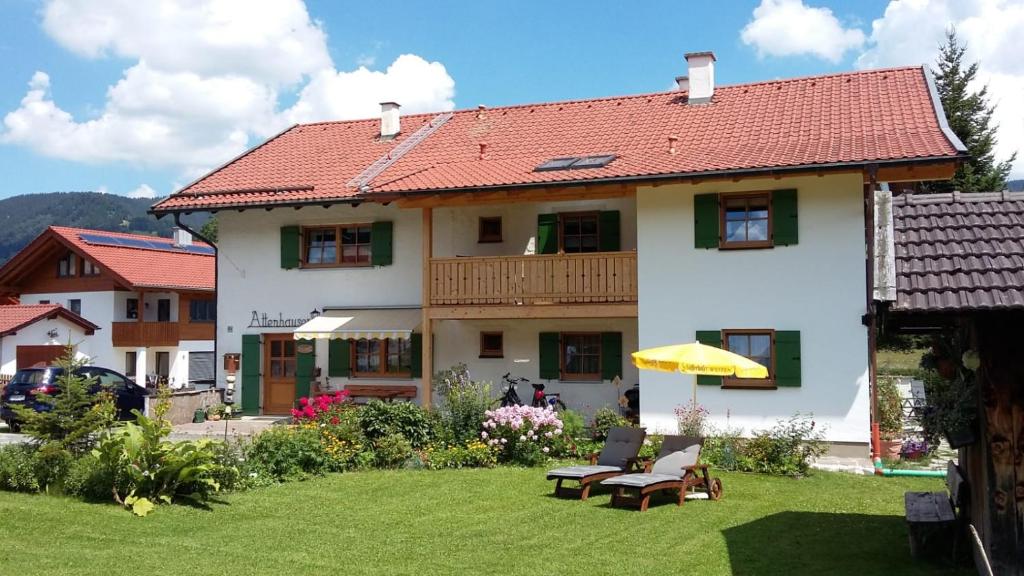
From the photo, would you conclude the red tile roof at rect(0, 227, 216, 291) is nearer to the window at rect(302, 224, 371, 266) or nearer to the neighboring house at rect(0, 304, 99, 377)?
the neighboring house at rect(0, 304, 99, 377)

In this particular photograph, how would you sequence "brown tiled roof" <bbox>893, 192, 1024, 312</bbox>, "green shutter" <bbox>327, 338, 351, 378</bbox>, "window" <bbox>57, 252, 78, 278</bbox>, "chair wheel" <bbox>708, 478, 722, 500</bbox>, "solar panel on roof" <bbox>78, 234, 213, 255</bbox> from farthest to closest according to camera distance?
"window" <bbox>57, 252, 78, 278</bbox> < "solar panel on roof" <bbox>78, 234, 213, 255</bbox> < "green shutter" <bbox>327, 338, 351, 378</bbox> < "chair wheel" <bbox>708, 478, 722, 500</bbox> < "brown tiled roof" <bbox>893, 192, 1024, 312</bbox>

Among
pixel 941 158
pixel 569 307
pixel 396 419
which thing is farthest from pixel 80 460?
pixel 941 158

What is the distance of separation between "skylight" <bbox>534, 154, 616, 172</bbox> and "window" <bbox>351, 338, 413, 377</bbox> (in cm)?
464

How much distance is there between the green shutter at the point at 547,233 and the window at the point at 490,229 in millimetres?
1096

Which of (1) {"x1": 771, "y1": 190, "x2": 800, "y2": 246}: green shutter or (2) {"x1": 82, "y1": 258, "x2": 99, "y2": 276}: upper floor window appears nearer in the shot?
(1) {"x1": 771, "y1": 190, "x2": 800, "y2": 246}: green shutter

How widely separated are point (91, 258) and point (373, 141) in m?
17.3

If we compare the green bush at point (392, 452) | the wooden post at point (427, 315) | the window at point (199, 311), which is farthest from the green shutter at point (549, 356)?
the window at point (199, 311)

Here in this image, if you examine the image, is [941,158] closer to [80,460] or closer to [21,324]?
[80,460]

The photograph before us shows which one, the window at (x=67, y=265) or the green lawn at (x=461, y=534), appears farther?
the window at (x=67, y=265)

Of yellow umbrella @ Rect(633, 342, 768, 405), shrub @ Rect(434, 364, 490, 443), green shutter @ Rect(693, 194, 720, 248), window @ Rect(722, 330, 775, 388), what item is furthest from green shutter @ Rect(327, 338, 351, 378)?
yellow umbrella @ Rect(633, 342, 768, 405)

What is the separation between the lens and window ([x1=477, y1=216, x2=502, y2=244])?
20031 mm

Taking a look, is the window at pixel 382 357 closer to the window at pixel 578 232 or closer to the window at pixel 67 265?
the window at pixel 578 232

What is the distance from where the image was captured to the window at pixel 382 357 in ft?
65.6

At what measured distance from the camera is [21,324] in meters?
33.7
